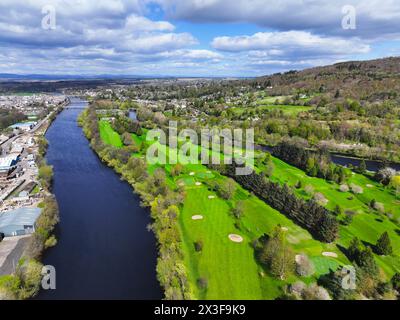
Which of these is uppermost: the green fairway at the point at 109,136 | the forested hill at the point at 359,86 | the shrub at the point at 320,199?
the forested hill at the point at 359,86

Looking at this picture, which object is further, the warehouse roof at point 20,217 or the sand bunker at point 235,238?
the warehouse roof at point 20,217

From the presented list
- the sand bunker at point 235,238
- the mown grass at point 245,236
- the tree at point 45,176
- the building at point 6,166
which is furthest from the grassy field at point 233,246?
the building at point 6,166

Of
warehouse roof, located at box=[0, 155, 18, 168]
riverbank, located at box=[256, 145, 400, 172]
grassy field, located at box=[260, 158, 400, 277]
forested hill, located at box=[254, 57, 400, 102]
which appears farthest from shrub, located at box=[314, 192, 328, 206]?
forested hill, located at box=[254, 57, 400, 102]

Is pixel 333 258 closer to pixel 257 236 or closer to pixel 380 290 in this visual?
pixel 380 290

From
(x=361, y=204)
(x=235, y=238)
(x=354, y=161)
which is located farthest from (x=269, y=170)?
(x=354, y=161)

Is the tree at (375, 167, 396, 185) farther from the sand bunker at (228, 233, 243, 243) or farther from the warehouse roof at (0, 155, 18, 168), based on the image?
the warehouse roof at (0, 155, 18, 168)

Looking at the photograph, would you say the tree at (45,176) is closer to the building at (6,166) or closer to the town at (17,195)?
the town at (17,195)
